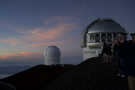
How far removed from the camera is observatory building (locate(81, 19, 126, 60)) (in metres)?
44.5

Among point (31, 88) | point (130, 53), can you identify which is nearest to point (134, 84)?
point (130, 53)

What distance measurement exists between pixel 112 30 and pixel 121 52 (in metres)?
42.3

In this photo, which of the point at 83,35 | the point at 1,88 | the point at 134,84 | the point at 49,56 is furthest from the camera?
the point at 83,35

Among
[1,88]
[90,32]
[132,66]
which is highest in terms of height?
[90,32]

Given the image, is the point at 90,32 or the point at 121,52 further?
the point at 90,32

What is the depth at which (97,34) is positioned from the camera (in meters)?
45.4

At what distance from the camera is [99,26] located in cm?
4534

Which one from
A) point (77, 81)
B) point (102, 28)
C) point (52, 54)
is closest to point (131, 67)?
point (77, 81)

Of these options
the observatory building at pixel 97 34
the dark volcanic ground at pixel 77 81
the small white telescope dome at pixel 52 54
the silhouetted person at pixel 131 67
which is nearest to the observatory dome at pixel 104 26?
the observatory building at pixel 97 34

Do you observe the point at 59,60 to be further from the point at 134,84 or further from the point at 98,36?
the point at 134,84

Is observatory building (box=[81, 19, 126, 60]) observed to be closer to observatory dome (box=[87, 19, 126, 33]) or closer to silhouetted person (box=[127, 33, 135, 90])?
observatory dome (box=[87, 19, 126, 33])

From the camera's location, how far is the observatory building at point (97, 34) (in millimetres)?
44469

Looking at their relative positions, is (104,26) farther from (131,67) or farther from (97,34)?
(131,67)

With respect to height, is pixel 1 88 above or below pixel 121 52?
below
